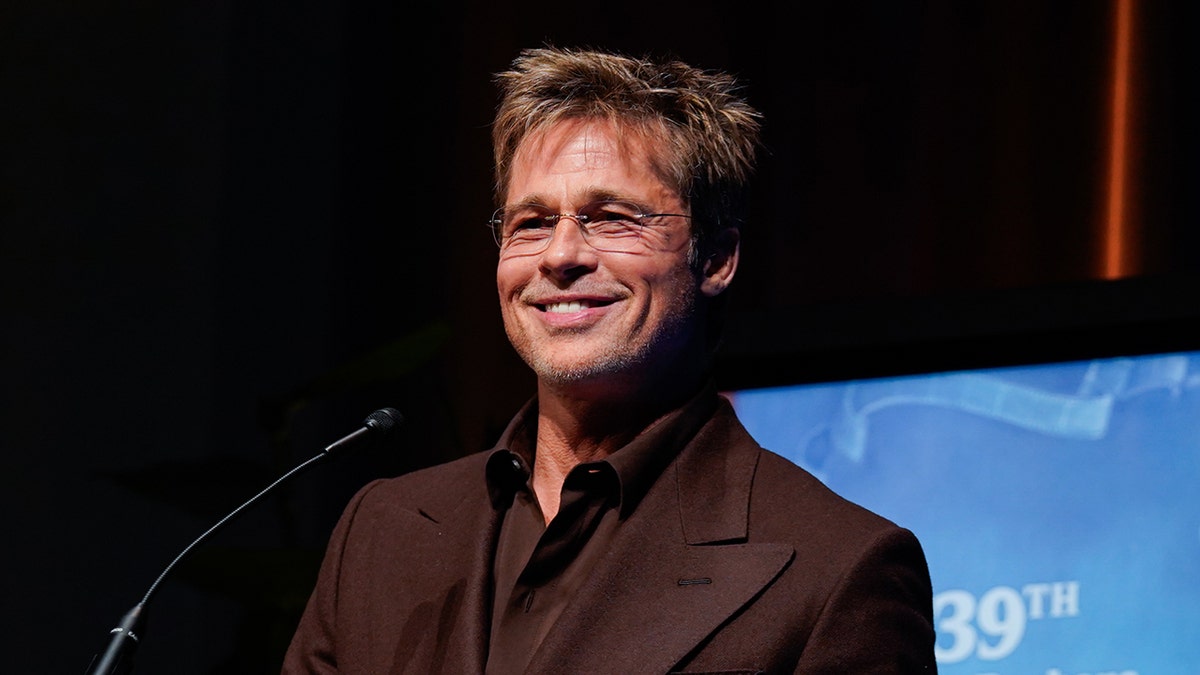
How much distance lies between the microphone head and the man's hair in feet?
1.57

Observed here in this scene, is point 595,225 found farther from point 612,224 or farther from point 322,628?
point 322,628

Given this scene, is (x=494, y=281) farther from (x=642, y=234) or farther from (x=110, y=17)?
(x=642, y=234)

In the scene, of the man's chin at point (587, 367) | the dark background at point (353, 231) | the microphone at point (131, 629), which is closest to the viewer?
the microphone at point (131, 629)

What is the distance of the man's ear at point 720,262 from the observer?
214cm

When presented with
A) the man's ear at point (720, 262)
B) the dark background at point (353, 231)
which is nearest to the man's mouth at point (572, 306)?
the man's ear at point (720, 262)

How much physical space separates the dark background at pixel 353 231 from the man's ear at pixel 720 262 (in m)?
0.56

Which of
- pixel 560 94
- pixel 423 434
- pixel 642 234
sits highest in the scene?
pixel 560 94

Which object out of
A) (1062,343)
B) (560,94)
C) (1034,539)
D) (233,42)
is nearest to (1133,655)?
(1034,539)

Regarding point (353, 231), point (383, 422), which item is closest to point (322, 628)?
point (383, 422)

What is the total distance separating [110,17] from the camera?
11.9ft

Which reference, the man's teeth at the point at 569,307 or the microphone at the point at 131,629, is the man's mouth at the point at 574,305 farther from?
the microphone at the point at 131,629

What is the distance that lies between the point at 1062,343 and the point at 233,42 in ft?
7.23

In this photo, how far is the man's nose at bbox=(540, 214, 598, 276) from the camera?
198 centimetres

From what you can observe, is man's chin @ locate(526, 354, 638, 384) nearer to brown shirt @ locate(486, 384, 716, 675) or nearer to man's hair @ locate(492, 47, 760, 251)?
brown shirt @ locate(486, 384, 716, 675)
